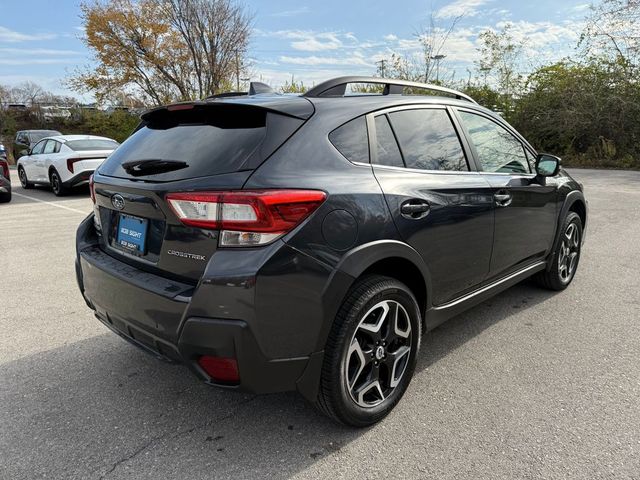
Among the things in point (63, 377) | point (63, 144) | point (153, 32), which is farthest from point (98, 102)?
point (63, 377)

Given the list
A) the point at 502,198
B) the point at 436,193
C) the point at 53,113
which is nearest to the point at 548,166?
the point at 502,198

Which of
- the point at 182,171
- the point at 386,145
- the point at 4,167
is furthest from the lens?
the point at 4,167

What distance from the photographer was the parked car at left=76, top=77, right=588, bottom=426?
193 cm

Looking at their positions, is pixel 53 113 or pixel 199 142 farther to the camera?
pixel 53 113

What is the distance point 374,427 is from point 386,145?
1482 millimetres

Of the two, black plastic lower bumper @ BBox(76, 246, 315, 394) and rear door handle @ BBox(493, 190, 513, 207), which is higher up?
rear door handle @ BBox(493, 190, 513, 207)

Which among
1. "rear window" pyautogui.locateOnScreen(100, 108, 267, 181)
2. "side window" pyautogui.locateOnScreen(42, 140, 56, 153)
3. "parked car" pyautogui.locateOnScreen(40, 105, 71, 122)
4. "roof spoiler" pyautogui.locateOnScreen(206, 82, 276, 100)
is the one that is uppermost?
"parked car" pyautogui.locateOnScreen(40, 105, 71, 122)

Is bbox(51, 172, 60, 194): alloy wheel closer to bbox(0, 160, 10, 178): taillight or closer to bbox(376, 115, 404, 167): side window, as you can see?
bbox(0, 160, 10, 178): taillight

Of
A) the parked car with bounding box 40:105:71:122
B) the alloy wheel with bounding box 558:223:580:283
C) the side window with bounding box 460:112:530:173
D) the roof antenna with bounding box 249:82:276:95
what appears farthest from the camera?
the parked car with bounding box 40:105:71:122

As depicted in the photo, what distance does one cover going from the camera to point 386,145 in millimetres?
2537

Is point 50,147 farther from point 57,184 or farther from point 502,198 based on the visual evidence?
point 502,198

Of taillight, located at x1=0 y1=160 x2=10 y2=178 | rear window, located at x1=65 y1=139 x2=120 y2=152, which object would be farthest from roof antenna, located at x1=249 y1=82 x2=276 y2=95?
rear window, located at x1=65 y1=139 x2=120 y2=152

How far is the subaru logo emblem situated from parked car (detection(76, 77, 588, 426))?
0.7 inches

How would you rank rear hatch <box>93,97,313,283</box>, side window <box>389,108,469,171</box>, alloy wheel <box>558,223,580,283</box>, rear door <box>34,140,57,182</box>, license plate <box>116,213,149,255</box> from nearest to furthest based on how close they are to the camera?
rear hatch <box>93,97,313,283</box>
license plate <box>116,213,149,255</box>
side window <box>389,108,469,171</box>
alloy wheel <box>558,223,580,283</box>
rear door <box>34,140,57,182</box>
